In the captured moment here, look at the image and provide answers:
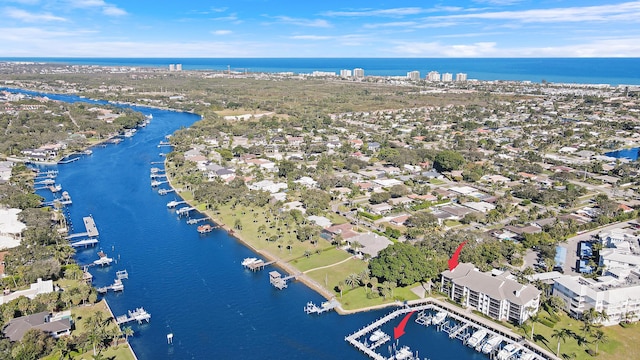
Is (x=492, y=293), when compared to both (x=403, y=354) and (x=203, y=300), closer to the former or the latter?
(x=403, y=354)

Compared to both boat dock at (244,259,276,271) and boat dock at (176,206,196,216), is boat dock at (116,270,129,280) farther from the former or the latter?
boat dock at (176,206,196,216)

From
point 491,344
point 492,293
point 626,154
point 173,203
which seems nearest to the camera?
point 491,344

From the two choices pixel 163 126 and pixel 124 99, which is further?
pixel 124 99

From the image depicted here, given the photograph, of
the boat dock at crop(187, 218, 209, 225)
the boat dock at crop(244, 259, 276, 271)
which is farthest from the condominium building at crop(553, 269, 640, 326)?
the boat dock at crop(187, 218, 209, 225)

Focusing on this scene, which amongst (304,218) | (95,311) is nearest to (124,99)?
(304,218)

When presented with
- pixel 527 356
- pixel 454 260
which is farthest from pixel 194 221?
pixel 527 356

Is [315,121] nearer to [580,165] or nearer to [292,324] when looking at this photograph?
[580,165]
